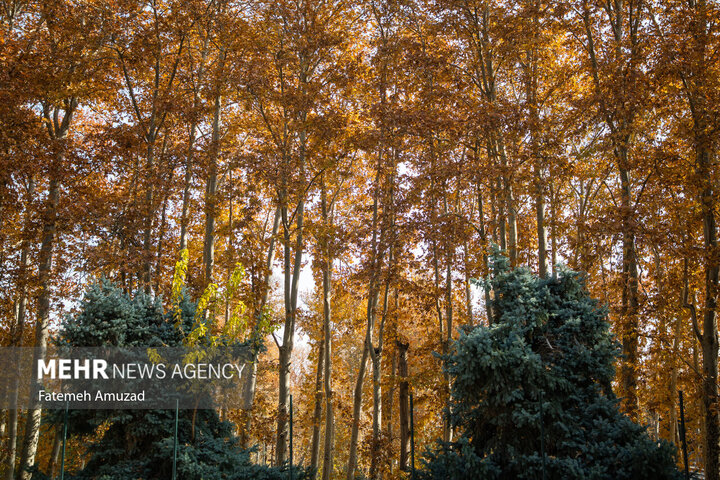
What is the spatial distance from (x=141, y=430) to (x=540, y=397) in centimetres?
558

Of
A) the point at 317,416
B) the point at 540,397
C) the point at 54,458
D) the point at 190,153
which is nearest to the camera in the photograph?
the point at 540,397

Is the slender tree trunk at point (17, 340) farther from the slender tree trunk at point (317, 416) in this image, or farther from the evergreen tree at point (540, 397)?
the evergreen tree at point (540, 397)

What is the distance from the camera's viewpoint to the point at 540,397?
6.37m

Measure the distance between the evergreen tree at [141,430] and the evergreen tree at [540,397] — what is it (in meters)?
2.95

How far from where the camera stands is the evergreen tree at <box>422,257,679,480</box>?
21.4 ft

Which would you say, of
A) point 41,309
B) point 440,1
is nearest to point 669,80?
point 440,1

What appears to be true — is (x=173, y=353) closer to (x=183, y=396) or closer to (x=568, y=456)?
(x=183, y=396)

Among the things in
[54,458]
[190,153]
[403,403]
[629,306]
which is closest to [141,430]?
[190,153]

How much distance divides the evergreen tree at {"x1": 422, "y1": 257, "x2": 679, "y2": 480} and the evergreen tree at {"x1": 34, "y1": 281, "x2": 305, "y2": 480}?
2.95m

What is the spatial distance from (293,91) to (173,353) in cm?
668

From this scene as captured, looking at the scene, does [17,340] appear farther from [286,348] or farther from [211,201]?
[286,348]

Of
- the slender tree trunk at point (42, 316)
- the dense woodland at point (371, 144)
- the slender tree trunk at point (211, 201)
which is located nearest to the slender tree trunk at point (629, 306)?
the dense woodland at point (371, 144)

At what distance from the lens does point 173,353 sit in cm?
872

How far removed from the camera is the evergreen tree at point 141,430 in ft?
26.3
